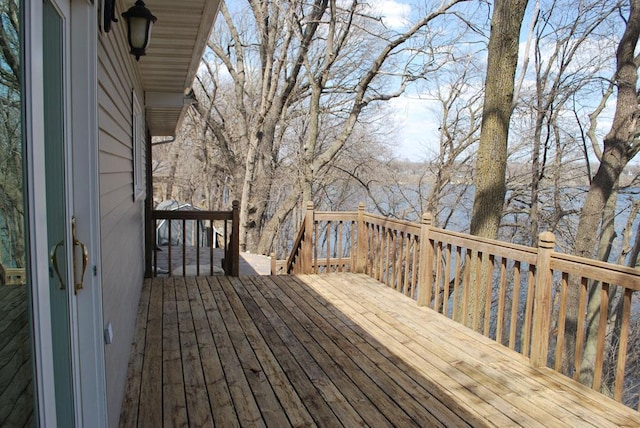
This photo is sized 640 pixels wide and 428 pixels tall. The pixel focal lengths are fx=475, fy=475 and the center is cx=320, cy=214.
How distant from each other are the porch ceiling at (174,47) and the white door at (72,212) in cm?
163

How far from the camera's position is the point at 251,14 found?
14.1 metres

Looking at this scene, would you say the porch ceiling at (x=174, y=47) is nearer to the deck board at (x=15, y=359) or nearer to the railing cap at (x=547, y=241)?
the deck board at (x=15, y=359)

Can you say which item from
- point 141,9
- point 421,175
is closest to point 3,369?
point 141,9

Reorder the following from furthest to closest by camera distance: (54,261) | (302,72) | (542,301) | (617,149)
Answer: (302,72) < (617,149) < (542,301) < (54,261)

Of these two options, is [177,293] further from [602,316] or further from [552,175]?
[552,175]

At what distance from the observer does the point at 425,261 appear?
4.65 meters

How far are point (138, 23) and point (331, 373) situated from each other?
8.59 ft

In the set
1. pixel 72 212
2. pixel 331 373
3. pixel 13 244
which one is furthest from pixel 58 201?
pixel 331 373

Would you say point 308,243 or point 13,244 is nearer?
point 13,244

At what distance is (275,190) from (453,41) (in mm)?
9329

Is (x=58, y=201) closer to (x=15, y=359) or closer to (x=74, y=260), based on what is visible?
(x=74, y=260)

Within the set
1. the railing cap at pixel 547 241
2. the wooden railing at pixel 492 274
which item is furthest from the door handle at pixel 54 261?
the railing cap at pixel 547 241

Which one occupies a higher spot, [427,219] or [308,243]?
[427,219]

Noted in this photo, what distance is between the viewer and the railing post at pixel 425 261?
15.1ft
